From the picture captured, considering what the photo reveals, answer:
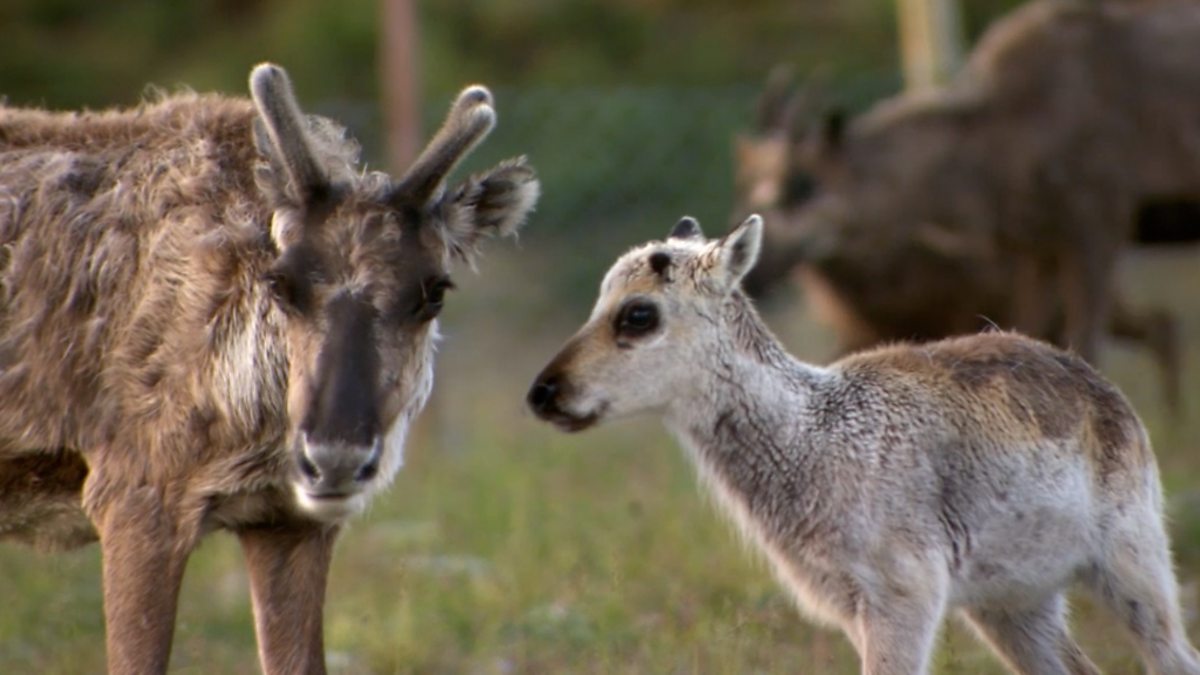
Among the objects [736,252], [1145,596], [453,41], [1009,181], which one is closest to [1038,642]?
[1145,596]

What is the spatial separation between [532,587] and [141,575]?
2.81 metres

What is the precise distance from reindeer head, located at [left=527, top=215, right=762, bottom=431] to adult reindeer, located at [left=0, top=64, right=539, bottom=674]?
1.38 ft

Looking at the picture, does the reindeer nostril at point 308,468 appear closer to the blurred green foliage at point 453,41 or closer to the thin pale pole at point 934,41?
the thin pale pole at point 934,41

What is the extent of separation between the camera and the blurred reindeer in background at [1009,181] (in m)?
12.2

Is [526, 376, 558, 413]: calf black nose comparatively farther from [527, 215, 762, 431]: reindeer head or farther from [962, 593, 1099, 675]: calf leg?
[962, 593, 1099, 675]: calf leg

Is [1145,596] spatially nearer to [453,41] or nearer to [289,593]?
[289,593]

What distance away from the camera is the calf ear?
6078 millimetres

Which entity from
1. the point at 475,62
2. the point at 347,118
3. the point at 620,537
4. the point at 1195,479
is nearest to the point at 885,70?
the point at 475,62

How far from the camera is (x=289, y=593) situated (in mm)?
6152

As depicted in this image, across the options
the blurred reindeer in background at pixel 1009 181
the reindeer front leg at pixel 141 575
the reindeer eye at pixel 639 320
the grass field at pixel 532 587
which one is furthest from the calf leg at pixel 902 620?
the blurred reindeer in background at pixel 1009 181

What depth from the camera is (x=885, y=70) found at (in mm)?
20719

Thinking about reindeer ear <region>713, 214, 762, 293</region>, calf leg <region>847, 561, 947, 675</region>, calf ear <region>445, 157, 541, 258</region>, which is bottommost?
calf leg <region>847, 561, 947, 675</region>

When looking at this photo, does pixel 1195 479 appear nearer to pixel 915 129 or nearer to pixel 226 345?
pixel 915 129

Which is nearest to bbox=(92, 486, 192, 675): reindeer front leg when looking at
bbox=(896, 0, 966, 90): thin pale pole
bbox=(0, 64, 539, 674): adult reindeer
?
bbox=(0, 64, 539, 674): adult reindeer
